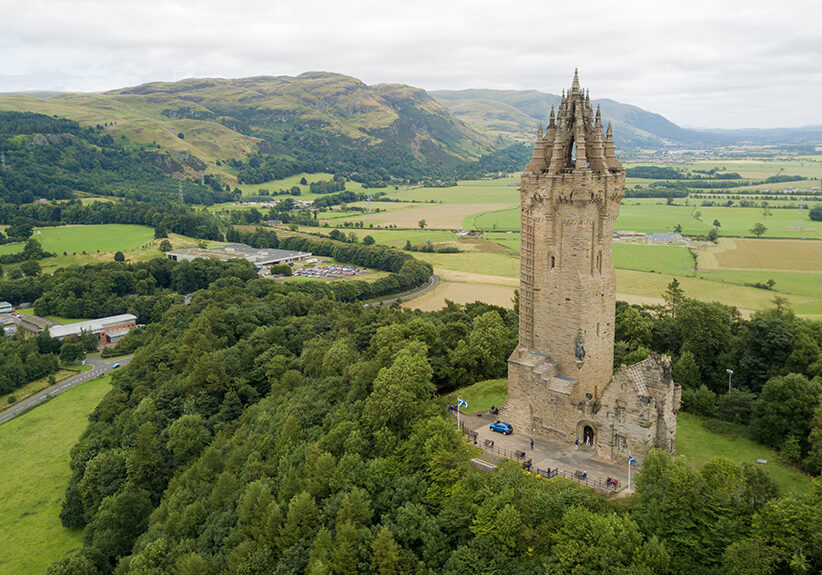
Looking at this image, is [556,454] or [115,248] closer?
[556,454]

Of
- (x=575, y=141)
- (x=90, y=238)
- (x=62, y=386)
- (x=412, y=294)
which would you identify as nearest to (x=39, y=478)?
(x=62, y=386)

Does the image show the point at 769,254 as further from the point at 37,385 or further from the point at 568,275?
the point at 37,385

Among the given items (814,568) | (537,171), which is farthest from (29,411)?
(814,568)

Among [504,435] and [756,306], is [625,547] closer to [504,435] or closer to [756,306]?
[504,435]

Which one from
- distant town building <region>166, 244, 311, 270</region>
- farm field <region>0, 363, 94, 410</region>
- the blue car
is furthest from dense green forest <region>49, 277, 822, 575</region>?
distant town building <region>166, 244, 311, 270</region>

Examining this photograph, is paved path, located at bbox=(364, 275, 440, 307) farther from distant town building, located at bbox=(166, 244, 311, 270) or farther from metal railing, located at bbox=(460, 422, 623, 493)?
metal railing, located at bbox=(460, 422, 623, 493)

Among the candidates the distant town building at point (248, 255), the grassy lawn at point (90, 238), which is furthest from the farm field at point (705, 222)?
the grassy lawn at point (90, 238)

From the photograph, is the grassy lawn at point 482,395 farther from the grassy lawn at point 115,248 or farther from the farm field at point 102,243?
the farm field at point 102,243
